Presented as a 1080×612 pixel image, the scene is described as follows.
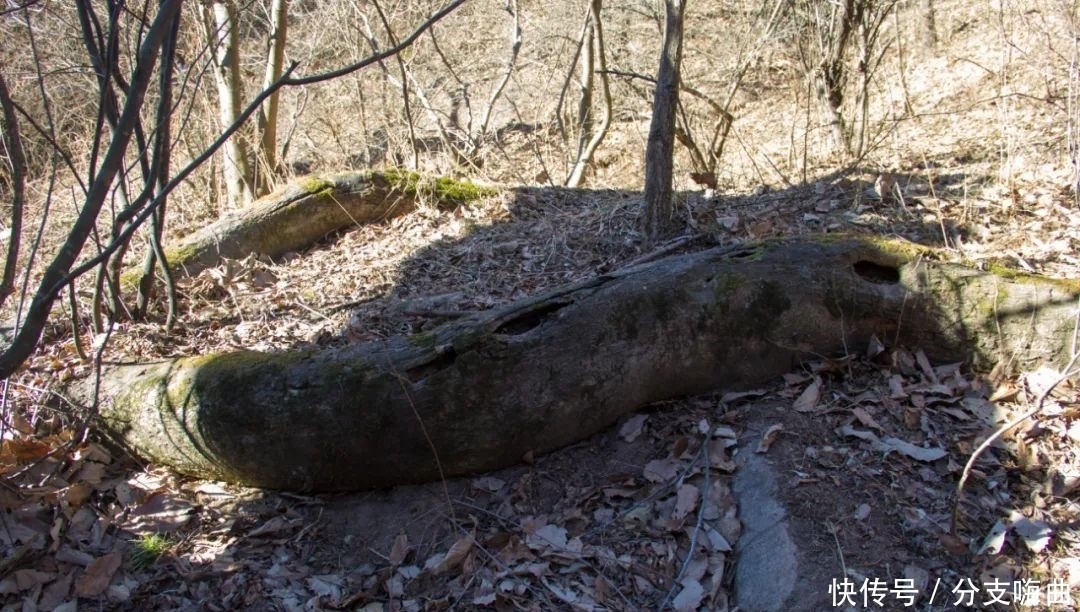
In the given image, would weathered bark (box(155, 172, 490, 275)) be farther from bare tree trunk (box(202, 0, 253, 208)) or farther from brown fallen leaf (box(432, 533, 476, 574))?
brown fallen leaf (box(432, 533, 476, 574))

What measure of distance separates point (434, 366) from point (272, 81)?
492 cm

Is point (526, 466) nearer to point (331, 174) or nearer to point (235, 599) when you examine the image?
point (235, 599)

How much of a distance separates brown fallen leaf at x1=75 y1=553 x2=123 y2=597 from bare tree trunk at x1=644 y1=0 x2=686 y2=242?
10.5 ft

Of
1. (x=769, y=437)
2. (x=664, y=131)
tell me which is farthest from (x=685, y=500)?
(x=664, y=131)

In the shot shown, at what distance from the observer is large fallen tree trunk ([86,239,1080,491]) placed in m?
3.22

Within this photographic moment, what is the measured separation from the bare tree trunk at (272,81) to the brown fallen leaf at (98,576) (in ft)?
14.3

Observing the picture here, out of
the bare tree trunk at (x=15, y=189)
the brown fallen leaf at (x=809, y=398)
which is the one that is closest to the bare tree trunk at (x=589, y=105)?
the brown fallen leaf at (x=809, y=398)

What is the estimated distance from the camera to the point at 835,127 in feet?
21.1

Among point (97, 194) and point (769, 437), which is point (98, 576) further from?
point (769, 437)

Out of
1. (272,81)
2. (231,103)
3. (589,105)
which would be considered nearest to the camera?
(231,103)

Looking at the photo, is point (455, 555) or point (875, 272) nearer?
point (455, 555)

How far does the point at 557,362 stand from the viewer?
10.7 ft

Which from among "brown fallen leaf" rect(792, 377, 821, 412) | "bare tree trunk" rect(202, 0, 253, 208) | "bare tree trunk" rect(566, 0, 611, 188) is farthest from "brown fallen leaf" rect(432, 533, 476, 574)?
"bare tree trunk" rect(566, 0, 611, 188)

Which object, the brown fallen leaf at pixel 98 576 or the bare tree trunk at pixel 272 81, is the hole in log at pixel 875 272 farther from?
the bare tree trunk at pixel 272 81
